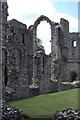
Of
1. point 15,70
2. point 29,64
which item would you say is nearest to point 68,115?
point 15,70

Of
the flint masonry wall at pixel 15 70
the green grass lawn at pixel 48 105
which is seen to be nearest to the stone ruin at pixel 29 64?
the flint masonry wall at pixel 15 70

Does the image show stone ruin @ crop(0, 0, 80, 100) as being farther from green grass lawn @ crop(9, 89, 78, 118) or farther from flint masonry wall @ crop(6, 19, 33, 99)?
green grass lawn @ crop(9, 89, 78, 118)

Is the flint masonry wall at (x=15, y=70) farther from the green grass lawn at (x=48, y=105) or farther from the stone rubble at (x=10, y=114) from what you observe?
the stone rubble at (x=10, y=114)

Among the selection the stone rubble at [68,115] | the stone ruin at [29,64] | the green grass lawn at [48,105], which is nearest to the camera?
the stone rubble at [68,115]

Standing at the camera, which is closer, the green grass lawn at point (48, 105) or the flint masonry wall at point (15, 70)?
the green grass lawn at point (48, 105)

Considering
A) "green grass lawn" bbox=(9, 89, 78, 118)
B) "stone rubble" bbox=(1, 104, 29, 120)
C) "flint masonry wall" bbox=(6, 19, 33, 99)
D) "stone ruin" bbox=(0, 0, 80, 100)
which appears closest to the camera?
"stone rubble" bbox=(1, 104, 29, 120)

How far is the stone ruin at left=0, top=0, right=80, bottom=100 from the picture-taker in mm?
20625

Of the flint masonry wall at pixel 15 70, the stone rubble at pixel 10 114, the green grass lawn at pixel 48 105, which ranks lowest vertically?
the green grass lawn at pixel 48 105

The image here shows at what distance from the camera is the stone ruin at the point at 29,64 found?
20.6m

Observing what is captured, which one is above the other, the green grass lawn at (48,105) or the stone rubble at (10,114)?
the stone rubble at (10,114)

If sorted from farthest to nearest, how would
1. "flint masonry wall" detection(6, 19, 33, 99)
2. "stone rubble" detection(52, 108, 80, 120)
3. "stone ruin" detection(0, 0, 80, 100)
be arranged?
"flint masonry wall" detection(6, 19, 33, 99), "stone ruin" detection(0, 0, 80, 100), "stone rubble" detection(52, 108, 80, 120)

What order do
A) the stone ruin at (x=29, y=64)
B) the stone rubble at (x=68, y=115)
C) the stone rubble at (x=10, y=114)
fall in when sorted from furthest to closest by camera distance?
the stone ruin at (x=29, y=64) < the stone rubble at (x=10, y=114) < the stone rubble at (x=68, y=115)

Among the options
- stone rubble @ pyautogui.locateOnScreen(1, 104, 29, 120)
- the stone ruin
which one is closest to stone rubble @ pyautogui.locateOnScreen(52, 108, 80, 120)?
stone rubble @ pyautogui.locateOnScreen(1, 104, 29, 120)

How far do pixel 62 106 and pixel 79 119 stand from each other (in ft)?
17.8
